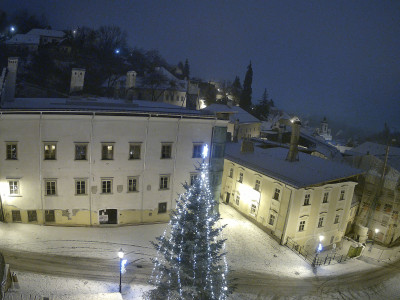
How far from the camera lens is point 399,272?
28.6 metres

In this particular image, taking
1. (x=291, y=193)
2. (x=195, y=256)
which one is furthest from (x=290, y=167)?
(x=195, y=256)

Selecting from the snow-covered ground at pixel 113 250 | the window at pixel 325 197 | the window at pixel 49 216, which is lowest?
the snow-covered ground at pixel 113 250

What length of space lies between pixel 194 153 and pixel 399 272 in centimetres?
2341

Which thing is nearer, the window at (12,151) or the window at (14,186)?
the window at (12,151)

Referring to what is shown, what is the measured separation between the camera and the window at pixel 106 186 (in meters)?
23.9

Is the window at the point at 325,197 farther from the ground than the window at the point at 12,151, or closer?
closer

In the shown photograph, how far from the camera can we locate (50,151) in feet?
72.8

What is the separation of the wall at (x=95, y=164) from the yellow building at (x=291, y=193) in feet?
25.2

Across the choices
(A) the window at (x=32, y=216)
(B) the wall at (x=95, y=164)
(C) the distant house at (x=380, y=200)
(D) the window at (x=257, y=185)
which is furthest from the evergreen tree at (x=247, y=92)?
(A) the window at (x=32, y=216)

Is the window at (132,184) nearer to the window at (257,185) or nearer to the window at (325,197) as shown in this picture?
the window at (257,185)

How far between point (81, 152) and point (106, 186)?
135 inches

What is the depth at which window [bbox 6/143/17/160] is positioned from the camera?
2138cm

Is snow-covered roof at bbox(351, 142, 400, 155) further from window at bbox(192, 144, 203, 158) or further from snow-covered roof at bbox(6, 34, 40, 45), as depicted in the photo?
snow-covered roof at bbox(6, 34, 40, 45)

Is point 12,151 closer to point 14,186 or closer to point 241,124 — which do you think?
point 14,186
